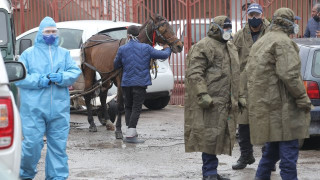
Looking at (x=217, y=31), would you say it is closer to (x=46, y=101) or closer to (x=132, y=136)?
(x=46, y=101)

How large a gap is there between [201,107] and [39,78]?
161 centimetres

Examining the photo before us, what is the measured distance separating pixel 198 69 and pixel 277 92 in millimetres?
871

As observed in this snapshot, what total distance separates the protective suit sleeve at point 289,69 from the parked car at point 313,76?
2.55m

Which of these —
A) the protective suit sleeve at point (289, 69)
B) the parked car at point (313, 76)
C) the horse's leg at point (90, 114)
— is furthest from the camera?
the horse's leg at point (90, 114)

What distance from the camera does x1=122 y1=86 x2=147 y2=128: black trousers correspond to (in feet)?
37.4

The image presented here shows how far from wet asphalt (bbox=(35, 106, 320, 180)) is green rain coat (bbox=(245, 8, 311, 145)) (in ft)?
4.25

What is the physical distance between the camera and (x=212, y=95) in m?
8.03

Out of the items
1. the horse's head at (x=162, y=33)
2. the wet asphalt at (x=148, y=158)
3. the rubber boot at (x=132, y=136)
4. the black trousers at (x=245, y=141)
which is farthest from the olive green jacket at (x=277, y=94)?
the horse's head at (x=162, y=33)

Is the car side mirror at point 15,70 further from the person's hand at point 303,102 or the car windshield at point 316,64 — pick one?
the car windshield at point 316,64

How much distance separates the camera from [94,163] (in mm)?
9930

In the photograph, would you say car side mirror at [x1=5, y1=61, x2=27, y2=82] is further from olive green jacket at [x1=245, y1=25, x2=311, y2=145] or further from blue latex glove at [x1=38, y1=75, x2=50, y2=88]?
olive green jacket at [x1=245, y1=25, x2=311, y2=145]

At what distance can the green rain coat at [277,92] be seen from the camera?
7344 millimetres

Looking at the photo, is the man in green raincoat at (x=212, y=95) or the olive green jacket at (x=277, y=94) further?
the man in green raincoat at (x=212, y=95)

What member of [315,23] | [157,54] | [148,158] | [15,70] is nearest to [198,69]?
[15,70]
